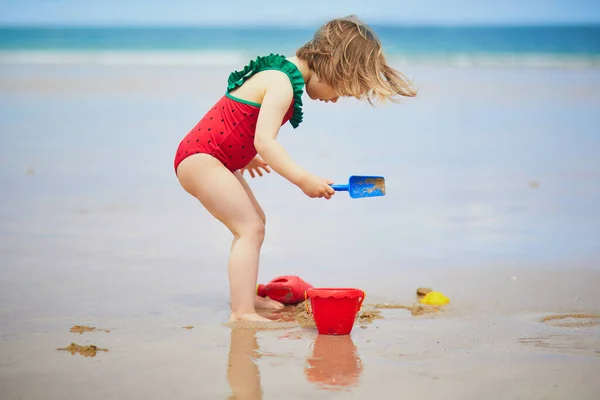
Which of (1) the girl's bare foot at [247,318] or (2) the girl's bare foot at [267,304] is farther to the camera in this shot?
(2) the girl's bare foot at [267,304]

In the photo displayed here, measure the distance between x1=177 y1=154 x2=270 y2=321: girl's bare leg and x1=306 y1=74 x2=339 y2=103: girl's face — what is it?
1.56 feet

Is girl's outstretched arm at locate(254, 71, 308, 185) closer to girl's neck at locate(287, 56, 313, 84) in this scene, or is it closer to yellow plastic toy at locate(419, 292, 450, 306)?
girl's neck at locate(287, 56, 313, 84)

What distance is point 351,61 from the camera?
3.33m

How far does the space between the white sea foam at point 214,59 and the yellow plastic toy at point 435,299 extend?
15071 millimetres

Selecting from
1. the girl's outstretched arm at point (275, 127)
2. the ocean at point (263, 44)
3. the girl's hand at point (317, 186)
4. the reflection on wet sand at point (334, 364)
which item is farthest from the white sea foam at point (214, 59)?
the reflection on wet sand at point (334, 364)

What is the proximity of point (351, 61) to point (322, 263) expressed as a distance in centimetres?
116

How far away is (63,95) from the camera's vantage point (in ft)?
36.9

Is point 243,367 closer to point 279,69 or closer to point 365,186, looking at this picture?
point 365,186

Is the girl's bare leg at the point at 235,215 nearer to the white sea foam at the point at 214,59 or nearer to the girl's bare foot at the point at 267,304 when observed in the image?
the girl's bare foot at the point at 267,304

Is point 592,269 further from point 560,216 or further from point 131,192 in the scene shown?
point 131,192

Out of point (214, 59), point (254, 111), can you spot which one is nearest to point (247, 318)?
point (254, 111)

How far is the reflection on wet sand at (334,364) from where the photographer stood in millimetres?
2383

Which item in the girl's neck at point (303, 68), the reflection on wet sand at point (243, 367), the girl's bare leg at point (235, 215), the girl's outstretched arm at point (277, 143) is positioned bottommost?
the reflection on wet sand at point (243, 367)

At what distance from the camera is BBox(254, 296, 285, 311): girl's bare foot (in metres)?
3.49
